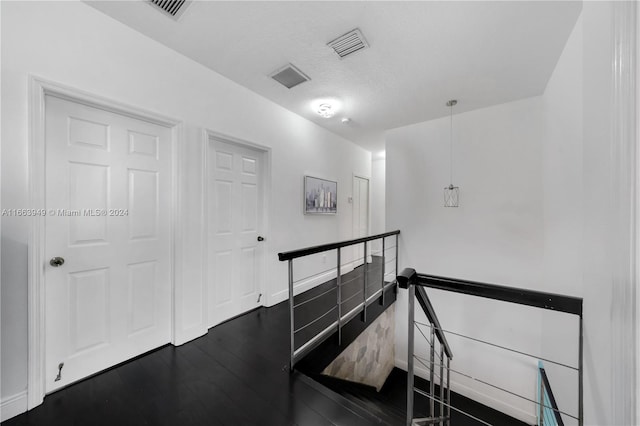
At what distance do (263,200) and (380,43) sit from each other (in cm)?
195

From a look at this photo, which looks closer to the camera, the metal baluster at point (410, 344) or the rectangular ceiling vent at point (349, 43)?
the metal baluster at point (410, 344)

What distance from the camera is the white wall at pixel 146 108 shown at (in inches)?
55.0

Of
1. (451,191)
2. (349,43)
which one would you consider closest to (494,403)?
(451,191)

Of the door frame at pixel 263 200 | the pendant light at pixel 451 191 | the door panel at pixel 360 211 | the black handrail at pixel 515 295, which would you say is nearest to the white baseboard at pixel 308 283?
the door frame at pixel 263 200

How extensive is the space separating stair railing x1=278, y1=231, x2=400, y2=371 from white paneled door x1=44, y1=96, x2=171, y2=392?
1.19 metres

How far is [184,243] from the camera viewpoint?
7.07 ft

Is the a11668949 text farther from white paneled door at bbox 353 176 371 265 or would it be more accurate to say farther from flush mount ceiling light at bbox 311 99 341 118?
white paneled door at bbox 353 176 371 265

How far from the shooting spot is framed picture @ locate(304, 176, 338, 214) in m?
3.48

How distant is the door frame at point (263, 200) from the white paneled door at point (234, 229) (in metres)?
0.04

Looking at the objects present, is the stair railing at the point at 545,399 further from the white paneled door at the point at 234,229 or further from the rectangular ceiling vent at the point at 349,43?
the rectangular ceiling vent at the point at 349,43

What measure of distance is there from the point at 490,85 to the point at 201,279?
3531mm

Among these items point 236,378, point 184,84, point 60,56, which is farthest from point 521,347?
point 60,56

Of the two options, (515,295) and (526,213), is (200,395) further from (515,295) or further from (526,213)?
(526,213)

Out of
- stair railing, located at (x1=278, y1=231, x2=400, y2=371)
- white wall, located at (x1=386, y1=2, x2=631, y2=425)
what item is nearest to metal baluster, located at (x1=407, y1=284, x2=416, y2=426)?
white wall, located at (x1=386, y1=2, x2=631, y2=425)
